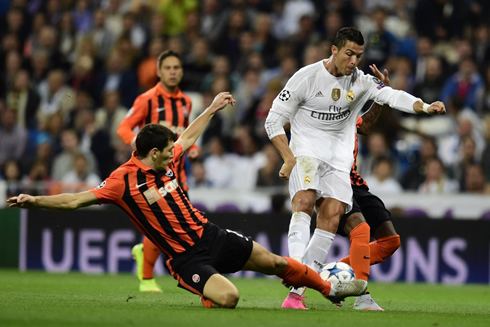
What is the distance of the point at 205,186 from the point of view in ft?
44.5

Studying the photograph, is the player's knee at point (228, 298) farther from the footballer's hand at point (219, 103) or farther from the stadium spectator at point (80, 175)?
the stadium spectator at point (80, 175)

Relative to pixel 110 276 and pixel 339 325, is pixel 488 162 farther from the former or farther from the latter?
pixel 339 325

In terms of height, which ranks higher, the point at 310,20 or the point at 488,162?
the point at 310,20

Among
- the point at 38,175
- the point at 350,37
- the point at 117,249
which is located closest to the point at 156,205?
the point at 350,37

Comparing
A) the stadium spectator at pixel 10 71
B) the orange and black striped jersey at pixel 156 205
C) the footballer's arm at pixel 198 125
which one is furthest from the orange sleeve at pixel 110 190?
the stadium spectator at pixel 10 71

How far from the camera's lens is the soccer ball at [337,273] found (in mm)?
6816

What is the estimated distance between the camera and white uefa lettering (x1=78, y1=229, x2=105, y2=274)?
41.4ft

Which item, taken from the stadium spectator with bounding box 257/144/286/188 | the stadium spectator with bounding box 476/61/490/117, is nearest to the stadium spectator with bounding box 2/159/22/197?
the stadium spectator with bounding box 257/144/286/188

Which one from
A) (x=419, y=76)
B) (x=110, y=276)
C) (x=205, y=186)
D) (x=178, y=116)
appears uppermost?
(x=419, y=76)

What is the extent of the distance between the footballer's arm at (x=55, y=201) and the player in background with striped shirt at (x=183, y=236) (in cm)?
15

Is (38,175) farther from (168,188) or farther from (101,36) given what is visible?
(168,188)

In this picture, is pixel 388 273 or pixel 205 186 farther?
pixel 205 186

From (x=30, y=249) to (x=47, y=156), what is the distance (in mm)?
1922

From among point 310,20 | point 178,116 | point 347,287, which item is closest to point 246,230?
point 178,116
